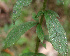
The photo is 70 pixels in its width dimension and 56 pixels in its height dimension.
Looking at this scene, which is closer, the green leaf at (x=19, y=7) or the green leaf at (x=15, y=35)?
the green leaf at (x=19, y=7)

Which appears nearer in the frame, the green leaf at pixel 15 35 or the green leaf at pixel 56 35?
the green leaf at pixel 56 35

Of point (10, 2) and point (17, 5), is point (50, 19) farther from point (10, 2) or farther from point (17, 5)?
point (10, 2)

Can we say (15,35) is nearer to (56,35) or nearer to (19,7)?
(19,7)

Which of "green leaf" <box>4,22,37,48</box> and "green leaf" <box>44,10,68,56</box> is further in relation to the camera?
"green leaf" <box>4,22,37,48</box>

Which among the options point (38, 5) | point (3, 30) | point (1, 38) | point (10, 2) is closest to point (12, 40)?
point (1, 38)

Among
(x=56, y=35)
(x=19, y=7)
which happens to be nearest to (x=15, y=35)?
(x=19, y=7)

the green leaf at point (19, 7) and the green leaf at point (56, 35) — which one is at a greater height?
the green leaf at point (19, 7)

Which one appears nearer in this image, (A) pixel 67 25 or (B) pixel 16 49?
(B) pixel 16 49

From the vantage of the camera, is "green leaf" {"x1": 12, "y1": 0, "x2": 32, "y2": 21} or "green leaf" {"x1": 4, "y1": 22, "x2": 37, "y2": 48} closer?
"green leaf" {"x1": 12, "y1": 0, "x2": 32, "y2": 21}

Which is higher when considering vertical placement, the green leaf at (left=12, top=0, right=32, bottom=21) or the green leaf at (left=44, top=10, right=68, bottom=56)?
the green leaf at (left=12, top=0, right=32, bottom=21)
